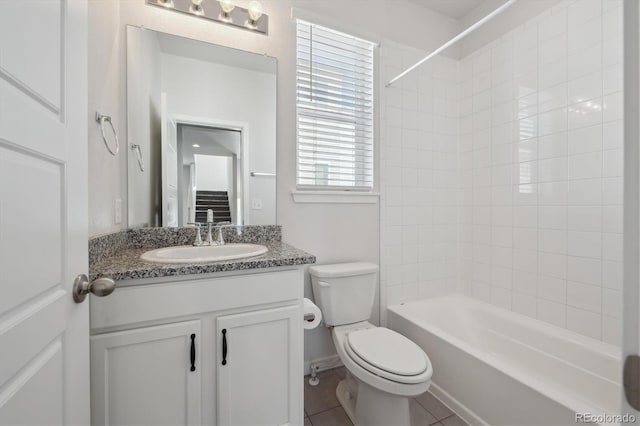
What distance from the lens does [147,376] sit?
0.97 m

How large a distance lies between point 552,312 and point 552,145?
1062 mm

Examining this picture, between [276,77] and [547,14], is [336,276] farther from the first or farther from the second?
[547,14]

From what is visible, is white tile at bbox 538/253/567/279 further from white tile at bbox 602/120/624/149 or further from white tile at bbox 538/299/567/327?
white tile at bbox 602/120/624/149

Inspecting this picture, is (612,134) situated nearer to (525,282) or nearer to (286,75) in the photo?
(525,282)

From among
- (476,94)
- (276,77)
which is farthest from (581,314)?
(276,77)

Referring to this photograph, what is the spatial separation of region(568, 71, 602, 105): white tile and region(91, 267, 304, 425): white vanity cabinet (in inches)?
74.9

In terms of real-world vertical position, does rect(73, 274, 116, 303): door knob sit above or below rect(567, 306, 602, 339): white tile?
above

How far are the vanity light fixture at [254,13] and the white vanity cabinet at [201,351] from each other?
4.90 ft

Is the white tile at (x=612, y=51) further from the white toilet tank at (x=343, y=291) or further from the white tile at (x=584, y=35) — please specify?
the white toilet tank at (x=343, y=291)

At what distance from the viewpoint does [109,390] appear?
929 millimetres

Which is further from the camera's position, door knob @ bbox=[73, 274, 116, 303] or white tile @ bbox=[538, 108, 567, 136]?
white tile @ bbox=[538, 108, 567, 136]

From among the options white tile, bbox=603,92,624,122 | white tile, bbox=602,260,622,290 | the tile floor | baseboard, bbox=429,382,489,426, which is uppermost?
white tile, bbox=603,92,624,122

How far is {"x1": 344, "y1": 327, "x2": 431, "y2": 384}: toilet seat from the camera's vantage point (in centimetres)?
119
